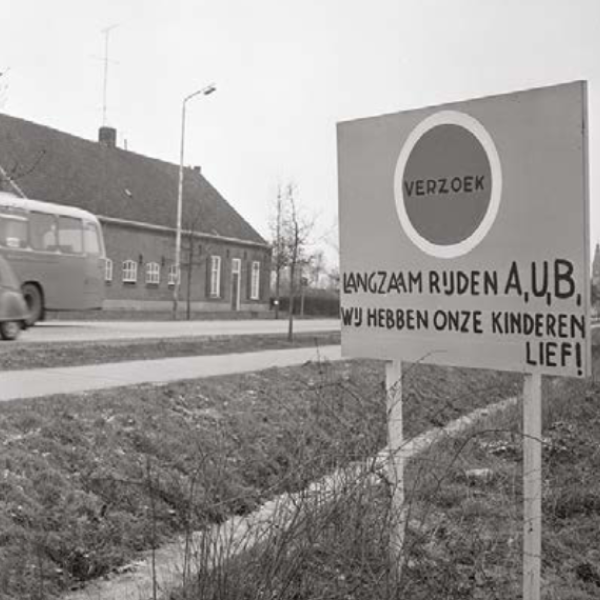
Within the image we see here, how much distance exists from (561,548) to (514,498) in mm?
777

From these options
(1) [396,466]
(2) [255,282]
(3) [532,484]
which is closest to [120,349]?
(1) [396,466]

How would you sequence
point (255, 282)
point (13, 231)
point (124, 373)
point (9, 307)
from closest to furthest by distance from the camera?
1. point (124, 373)
2. point (9, 307)
3. point (13, 231)
4. point (255, 282)

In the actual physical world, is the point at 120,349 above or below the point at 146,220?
below

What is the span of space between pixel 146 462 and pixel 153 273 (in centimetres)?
3932

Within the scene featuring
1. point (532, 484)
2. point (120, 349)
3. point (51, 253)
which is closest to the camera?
point (532, 484)

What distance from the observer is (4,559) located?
4523mm

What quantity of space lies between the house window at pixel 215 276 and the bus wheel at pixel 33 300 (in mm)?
27351

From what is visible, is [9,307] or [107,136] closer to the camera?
[9,307]

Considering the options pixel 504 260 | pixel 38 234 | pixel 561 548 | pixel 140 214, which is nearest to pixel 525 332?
pixel 504 260

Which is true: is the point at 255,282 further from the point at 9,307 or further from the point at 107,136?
the point at 9,307

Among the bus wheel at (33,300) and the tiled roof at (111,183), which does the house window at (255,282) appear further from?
the bus wheel at (33,300)

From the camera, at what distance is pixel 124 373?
1085cm

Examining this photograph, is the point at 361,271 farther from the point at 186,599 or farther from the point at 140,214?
the point at 140,214

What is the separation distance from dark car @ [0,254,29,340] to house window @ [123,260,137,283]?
26.1 metres
